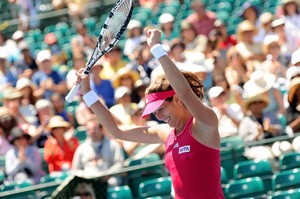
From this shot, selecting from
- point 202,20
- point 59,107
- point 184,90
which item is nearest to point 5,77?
point 59,107

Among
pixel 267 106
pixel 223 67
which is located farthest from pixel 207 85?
pixel 267 106

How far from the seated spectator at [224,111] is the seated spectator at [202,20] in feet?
11.4

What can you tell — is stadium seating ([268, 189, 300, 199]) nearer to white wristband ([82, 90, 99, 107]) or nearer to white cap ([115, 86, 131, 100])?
white cap ([115, 86, 131, 100])

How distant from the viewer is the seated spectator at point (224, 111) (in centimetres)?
918

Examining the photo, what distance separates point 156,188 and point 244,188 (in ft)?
2.45

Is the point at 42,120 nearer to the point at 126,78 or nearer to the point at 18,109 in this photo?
the point at 18,109

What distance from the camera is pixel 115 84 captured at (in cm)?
1066

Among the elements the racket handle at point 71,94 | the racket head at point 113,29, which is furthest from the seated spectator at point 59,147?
the racket handle at point 71,94

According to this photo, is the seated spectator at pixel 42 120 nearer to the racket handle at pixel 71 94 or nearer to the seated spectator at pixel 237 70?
the seated spectator at pixel 237 70

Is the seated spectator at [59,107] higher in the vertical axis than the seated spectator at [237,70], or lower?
lower

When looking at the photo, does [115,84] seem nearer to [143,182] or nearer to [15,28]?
[143,182]

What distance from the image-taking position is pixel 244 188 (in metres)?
7.91

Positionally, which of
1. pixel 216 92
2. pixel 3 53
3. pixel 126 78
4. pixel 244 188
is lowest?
pixel 244 188

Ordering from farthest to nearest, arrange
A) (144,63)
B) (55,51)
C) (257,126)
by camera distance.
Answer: (55,51), (144,63), (257,126)
